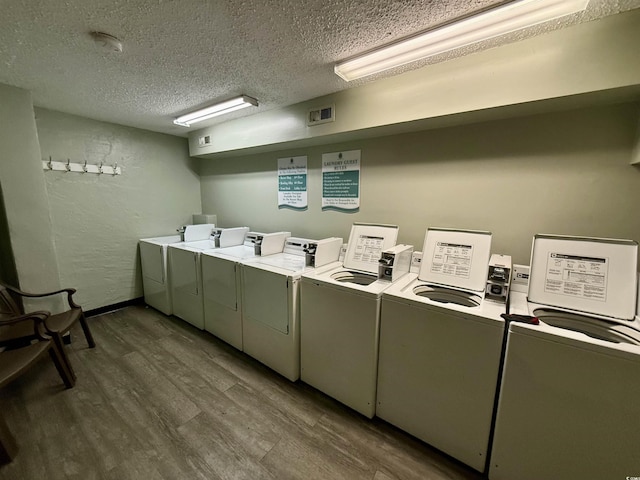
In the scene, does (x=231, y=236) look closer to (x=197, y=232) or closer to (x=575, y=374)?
(x=197, y=232)

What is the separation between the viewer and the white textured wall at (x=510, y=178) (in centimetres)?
152

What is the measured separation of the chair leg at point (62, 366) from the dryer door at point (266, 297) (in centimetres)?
136

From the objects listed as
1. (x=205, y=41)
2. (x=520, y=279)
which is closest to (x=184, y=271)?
(x=205, y=41)

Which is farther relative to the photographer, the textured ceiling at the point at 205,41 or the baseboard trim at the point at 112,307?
the baseboard trim at the point at 112,307

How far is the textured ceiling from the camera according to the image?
3.99ft

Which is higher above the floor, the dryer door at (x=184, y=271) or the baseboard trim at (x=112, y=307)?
the dryer door at (x=184, y=271)

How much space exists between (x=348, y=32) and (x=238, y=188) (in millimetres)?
2558

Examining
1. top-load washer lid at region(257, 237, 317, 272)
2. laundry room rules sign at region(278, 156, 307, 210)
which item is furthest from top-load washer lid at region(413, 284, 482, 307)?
laundry room rules sign at region(278, 156, 307, 210)

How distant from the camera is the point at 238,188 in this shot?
3562mm

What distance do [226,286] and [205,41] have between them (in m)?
1.90

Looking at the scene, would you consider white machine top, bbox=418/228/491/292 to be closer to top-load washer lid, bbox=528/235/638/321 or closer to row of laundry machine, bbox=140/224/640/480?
row of laundry machine, bbox=140/224/640/480

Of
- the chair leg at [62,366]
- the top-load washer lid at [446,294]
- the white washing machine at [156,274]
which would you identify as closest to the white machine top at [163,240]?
the white washing machine at [156,274]

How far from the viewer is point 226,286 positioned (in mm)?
2471

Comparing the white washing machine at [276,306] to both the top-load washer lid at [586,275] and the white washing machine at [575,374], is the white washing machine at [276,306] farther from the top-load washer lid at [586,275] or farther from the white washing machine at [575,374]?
the top-load washer lid at [586,275]
